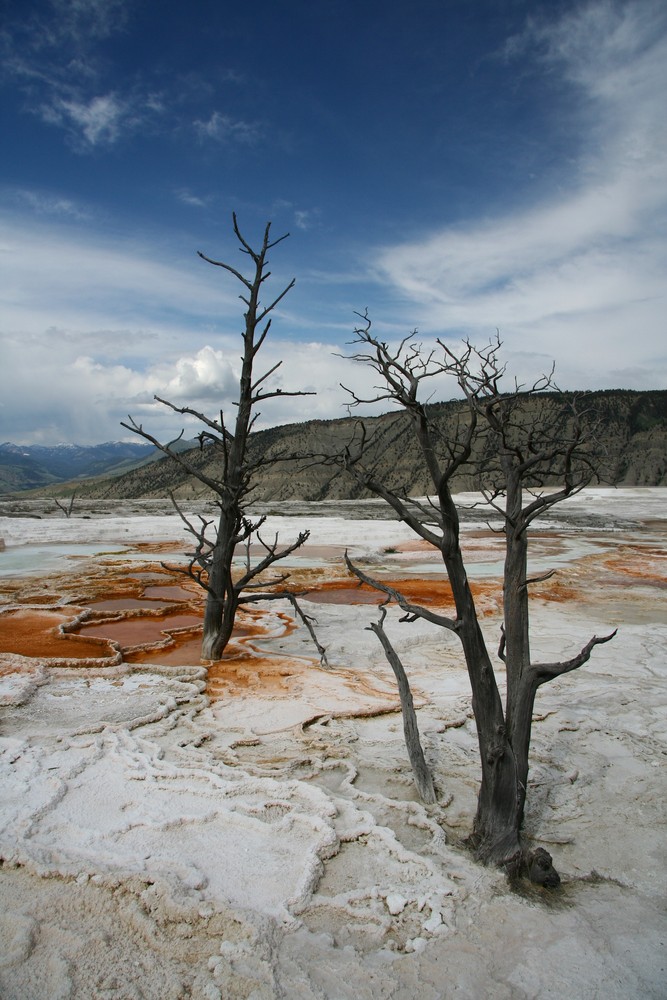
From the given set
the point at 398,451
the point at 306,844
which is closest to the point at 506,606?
the point at 306,844

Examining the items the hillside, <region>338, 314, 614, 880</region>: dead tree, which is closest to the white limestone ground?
<region>338, 314, 614, 880</region>: dead tree

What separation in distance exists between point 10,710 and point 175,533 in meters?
21.0

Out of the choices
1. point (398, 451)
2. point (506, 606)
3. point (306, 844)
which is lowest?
point (306, 844)

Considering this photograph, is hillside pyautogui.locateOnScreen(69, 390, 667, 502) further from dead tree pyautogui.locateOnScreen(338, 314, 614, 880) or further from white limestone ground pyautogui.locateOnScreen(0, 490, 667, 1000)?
dead tree pyautogui.locateOnScreen(338, 314, 614, 880)

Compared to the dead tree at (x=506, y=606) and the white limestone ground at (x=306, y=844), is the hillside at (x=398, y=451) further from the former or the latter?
the dead tree at (x=506, y=606)

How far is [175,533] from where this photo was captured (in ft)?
88.0

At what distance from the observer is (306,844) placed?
4086 mm

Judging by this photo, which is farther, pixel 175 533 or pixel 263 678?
pixel 175 533

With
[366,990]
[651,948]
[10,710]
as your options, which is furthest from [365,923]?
[10,710]

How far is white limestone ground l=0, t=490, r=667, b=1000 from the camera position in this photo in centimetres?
299

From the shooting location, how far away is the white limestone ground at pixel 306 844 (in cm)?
299

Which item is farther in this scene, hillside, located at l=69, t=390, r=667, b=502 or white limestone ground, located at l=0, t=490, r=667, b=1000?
hillside, located at l=69, t=390, r=667, b=502

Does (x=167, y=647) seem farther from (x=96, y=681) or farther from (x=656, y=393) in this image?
(x=656, y=393)

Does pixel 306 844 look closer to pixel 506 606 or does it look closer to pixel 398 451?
pixel 506 606
